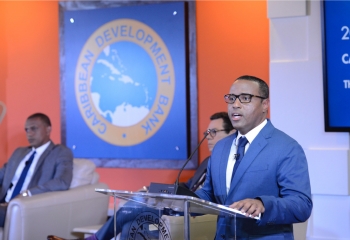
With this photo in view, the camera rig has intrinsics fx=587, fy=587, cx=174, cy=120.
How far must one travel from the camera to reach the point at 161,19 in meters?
5.46

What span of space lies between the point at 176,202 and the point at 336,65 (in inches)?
98.0

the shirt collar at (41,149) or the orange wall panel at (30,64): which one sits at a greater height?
the orange wall panel at (30,64)

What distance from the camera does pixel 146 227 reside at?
226cm

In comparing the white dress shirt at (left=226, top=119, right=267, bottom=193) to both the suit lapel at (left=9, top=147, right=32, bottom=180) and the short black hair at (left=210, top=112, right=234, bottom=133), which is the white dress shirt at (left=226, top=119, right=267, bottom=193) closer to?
the short black hair at (left=210, top=112, right=234, bottom=133)

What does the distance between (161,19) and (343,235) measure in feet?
8.36

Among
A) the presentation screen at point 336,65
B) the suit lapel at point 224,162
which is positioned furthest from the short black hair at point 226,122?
the suit lapel at point 224,162

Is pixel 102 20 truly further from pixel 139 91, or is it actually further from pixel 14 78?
pixel 14 78

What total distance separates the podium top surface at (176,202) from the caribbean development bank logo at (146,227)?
5cm

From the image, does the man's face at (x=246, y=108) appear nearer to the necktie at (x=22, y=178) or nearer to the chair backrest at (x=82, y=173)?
the chair backrest at (x=82, y=173)

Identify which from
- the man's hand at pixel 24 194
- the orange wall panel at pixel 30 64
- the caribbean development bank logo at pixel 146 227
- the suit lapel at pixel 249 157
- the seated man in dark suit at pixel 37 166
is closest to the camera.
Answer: the caribbean development bank logo at pixel 146 227

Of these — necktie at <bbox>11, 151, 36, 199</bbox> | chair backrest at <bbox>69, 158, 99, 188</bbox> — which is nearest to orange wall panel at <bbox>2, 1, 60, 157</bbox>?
necktie at <bbox>11, 151, 36, 199</bbox>

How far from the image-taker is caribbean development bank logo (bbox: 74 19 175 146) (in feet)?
18.1

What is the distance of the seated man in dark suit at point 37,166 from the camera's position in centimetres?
486

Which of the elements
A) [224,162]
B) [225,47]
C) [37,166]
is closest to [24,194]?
[37,166]
